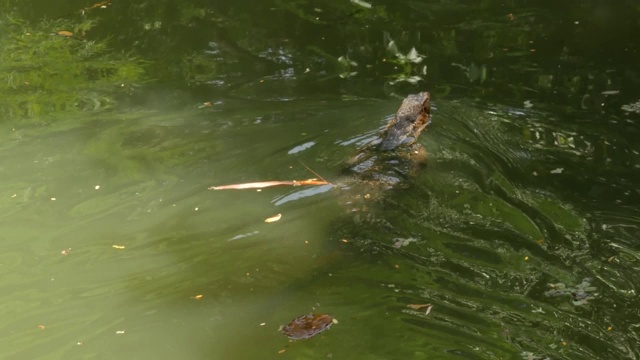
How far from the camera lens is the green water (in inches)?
165

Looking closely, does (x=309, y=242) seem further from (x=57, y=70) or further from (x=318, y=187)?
(x=57, y=70)

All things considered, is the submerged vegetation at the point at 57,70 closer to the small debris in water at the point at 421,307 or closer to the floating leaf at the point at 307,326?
the floating leaf at the point at 307,326

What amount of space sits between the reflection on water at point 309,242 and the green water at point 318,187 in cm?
1

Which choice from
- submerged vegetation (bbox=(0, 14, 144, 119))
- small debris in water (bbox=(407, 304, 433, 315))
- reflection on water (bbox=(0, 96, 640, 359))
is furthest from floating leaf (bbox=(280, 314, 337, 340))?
submerged vegetation (bbox=(0, 14, 144, 119))

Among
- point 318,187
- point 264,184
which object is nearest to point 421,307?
point 318,187

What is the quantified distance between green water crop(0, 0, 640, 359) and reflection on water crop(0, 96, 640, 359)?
0.05ft

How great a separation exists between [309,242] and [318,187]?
2.15 ft

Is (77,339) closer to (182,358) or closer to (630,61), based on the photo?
(182,358)

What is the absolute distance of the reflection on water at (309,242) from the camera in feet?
13.4

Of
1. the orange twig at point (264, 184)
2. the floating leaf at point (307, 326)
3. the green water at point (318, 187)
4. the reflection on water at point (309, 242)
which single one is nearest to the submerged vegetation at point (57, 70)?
the green water at point (318, 187)

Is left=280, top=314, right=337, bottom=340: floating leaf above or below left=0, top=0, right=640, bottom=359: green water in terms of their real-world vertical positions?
below

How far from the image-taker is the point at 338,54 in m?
7.49

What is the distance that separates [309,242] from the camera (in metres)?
4.91

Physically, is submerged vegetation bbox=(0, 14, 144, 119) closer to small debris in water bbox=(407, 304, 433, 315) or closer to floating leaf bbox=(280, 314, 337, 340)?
floating leaf bbox=(280, 314, 337, 340)
